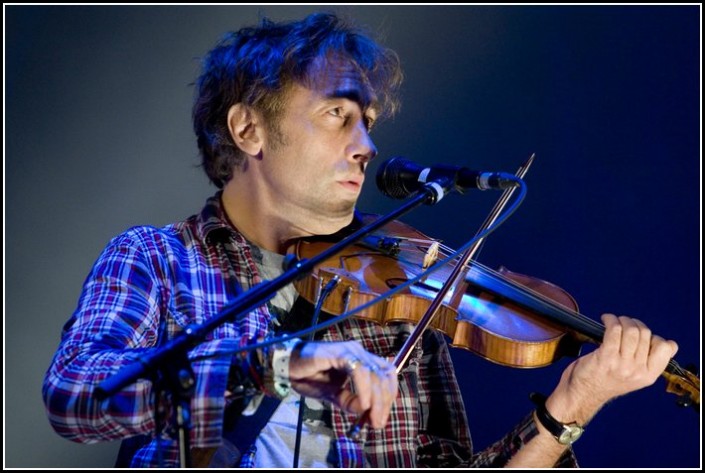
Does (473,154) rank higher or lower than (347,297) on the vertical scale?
higher

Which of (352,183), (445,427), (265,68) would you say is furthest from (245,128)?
(445,427)

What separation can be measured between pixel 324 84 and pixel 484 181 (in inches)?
29.8

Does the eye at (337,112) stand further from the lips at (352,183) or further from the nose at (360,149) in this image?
the lips at (352,183)

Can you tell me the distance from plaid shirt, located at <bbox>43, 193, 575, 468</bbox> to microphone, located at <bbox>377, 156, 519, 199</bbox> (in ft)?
1.55

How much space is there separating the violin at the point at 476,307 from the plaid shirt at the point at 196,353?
0.56 ft

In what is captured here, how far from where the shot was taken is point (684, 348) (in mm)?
2664

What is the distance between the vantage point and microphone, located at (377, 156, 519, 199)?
5.39 feet

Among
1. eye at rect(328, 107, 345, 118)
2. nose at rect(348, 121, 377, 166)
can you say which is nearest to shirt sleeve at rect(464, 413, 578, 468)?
nose at rect(348, 121, 377, 166)

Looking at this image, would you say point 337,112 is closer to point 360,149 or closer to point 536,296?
point 360,149

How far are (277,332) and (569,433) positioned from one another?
0.78 m

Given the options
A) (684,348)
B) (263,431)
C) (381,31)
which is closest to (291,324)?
(263,431)

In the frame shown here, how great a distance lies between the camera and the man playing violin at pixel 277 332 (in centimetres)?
140

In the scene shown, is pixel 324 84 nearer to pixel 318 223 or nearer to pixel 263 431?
pixel 318 223

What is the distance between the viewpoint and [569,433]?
1906mm
